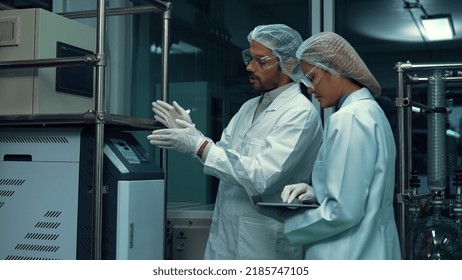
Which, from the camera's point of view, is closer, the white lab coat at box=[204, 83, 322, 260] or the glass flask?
the white lab coat at box=[204, 83, 322, 260]

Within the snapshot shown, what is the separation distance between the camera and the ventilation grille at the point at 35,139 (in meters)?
1.79

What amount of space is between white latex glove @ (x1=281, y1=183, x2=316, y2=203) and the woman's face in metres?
0.23

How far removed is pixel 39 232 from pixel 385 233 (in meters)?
1.00

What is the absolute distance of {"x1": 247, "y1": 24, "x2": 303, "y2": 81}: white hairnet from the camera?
77.0 inches

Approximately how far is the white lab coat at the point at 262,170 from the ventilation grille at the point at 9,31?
71 centimetres

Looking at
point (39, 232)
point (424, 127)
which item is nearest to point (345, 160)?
point (39, 232)

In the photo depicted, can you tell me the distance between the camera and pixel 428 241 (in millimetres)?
2203

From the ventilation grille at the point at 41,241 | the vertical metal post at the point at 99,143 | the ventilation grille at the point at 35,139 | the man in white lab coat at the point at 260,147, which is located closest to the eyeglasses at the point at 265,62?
the man in white lab coat at the point at 260,147

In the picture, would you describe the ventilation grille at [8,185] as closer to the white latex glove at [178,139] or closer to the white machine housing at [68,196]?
the white machine housing at [68,196]

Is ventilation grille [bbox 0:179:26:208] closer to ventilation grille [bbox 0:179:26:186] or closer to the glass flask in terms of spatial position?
ventilation grille [bbox 0:179:26:186]

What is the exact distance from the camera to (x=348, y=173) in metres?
1.39

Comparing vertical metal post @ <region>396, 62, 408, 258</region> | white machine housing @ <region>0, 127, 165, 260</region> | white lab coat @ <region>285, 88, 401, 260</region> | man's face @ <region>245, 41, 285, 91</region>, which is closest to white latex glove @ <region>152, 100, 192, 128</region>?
white machine housing @ <region>0, 127, 165, 260</region>

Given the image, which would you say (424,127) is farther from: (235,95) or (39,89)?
(39,89)

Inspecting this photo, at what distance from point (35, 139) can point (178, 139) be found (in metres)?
0.43
